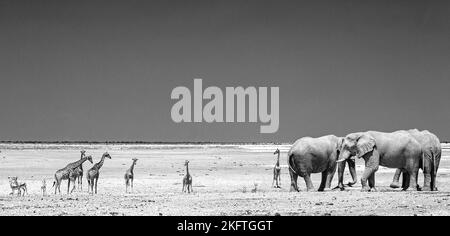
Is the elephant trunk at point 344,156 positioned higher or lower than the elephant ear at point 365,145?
lower

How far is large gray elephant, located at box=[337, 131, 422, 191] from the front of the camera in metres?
21.5

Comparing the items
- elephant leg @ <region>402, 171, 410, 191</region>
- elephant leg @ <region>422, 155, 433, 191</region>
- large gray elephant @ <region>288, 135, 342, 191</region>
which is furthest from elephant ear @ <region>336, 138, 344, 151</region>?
elephant leg @ <region>422, 155, 433, 191</region>

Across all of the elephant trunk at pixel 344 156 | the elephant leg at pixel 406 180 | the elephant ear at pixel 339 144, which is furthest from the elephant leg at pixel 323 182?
the elephant leg at pixel 406 180

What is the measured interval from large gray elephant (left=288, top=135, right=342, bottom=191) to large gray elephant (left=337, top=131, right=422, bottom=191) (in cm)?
86

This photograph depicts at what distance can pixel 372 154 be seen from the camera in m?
21.6

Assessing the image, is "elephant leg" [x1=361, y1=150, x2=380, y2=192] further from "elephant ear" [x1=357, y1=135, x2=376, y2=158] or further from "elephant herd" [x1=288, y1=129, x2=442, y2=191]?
"elephant ear" [x1=357, y1=135, x2=376, y2=158]

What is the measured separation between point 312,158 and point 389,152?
2.41 meters

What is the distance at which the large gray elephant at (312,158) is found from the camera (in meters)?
22.0

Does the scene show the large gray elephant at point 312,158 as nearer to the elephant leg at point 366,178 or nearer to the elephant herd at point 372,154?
the elephant herd at point 372,154

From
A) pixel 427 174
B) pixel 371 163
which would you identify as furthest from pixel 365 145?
pixel 427 174
